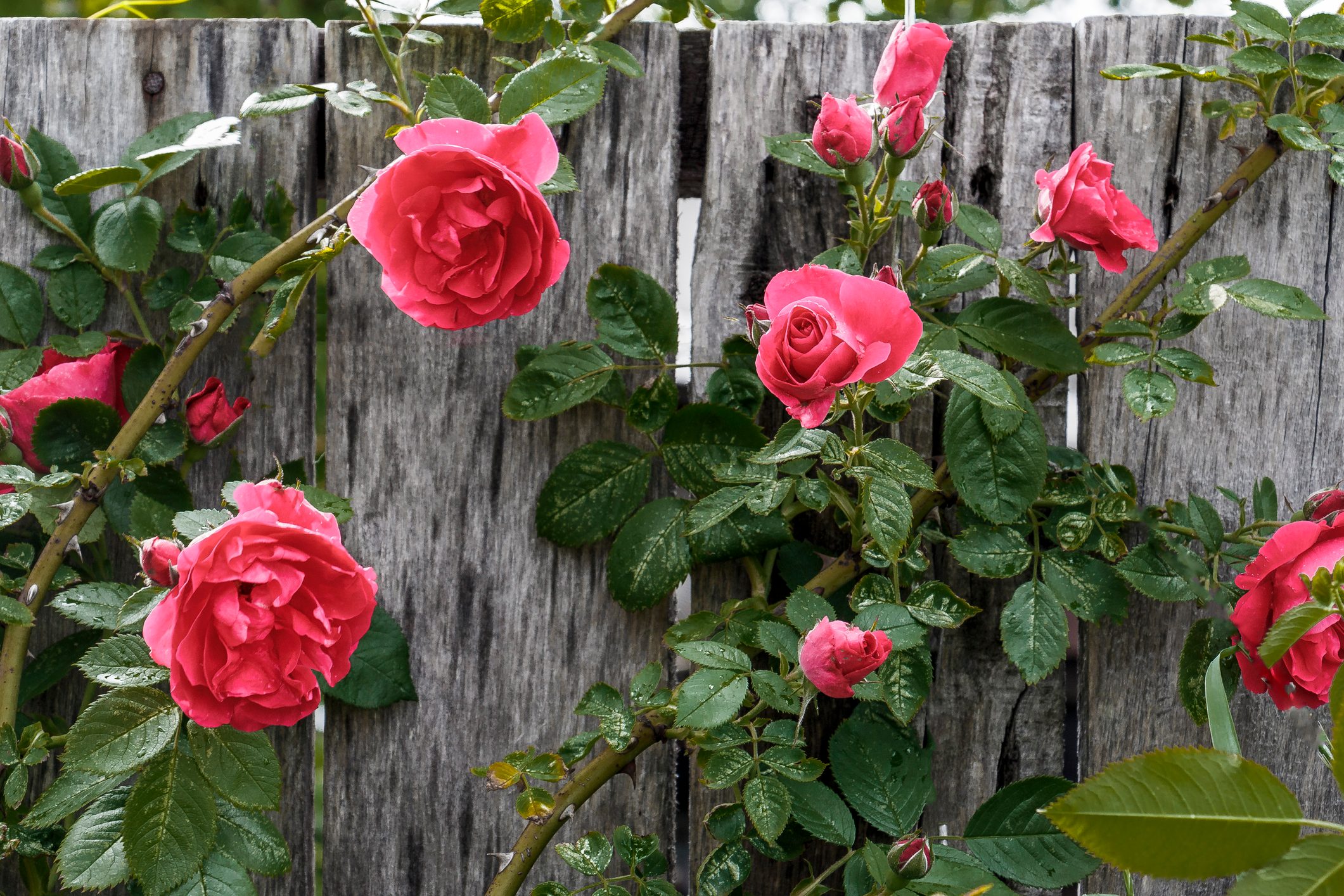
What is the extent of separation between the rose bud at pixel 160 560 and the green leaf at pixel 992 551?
759 millimetres

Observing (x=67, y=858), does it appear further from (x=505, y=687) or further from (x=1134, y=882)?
(x=1134, y=882)

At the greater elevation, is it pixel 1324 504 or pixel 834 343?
pixel 834 343

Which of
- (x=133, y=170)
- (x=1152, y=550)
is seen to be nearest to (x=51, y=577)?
(x=133, y=170)

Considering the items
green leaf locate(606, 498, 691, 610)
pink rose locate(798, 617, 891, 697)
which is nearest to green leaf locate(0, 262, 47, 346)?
green leaf locate(606, 498, 691, 610)

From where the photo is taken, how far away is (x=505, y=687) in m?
1.09

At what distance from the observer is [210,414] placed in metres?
1.04

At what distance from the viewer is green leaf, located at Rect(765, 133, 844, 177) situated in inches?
39.4

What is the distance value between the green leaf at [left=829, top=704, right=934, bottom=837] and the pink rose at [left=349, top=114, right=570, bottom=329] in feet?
1.88

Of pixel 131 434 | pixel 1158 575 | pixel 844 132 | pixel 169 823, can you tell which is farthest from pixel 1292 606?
pixel 131 434

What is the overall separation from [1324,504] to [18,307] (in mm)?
1412

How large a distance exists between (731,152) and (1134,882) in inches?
37.7

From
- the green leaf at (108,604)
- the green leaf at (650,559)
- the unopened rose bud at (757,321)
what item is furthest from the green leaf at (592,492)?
the green leaf at (108,604)

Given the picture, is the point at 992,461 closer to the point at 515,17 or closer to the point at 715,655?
the point at 715,655

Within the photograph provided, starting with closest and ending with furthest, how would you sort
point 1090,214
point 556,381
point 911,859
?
point 911,859 → point 1090,214 → point 556,381
